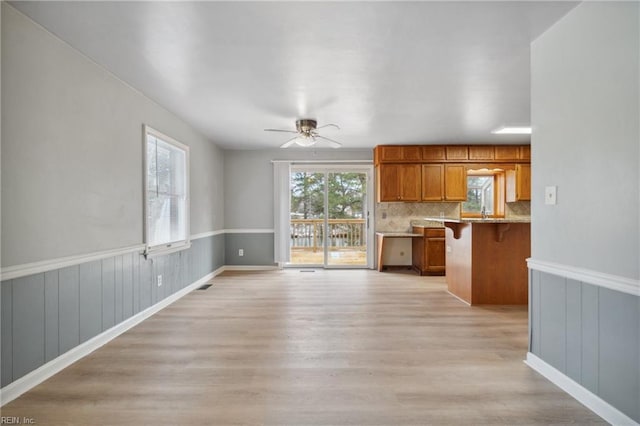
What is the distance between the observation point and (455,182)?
19.1ft

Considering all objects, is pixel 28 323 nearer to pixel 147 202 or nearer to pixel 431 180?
pixel 147 202

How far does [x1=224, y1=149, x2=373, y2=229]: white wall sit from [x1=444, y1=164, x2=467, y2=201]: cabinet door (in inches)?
55.7

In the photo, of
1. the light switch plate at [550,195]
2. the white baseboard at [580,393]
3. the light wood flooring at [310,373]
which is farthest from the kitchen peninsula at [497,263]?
the light switch plate at [550,195]

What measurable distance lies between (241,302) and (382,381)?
7.41ft

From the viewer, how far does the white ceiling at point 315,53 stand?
1.90m

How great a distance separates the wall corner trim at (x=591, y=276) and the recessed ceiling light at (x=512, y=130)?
10.3 feet

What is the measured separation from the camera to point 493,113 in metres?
3.96

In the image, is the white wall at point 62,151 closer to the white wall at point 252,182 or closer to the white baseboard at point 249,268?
the white wall at point 252,182

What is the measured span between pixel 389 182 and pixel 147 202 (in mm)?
3871

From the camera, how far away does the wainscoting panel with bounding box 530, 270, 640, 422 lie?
1.57 metres

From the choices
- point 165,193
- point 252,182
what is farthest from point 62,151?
point 252,182

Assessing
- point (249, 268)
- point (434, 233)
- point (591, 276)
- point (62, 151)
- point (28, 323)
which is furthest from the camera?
point (249, 268)

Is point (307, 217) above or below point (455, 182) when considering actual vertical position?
below

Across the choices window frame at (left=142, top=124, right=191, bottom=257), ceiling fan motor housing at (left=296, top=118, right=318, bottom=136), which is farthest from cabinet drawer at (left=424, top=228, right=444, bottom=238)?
window frame at (left=142, top=124, right=191, bottom=257)
